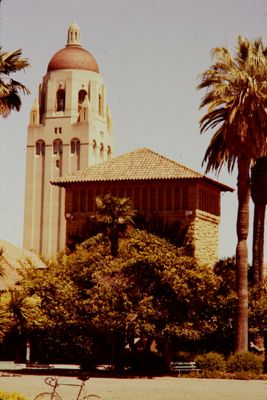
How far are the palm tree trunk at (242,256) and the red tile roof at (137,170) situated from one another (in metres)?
16.3

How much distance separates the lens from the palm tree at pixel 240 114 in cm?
4516

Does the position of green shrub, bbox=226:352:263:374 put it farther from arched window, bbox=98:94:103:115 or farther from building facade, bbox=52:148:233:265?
arched window, bbox=98:94:103:115

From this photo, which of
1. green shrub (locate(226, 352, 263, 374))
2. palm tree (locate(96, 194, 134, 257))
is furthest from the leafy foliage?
palm tree (locate(96, 194, 134, 257))

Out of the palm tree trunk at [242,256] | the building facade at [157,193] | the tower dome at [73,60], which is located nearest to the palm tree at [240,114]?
the palm tree trunk at [242,256]

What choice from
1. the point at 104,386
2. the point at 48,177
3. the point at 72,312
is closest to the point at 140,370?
the point at 72,312

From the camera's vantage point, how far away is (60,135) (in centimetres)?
12075

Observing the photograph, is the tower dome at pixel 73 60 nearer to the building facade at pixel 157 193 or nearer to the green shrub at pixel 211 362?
the building facade at pixel 157 193

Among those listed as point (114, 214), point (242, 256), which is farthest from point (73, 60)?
point (242, 256)

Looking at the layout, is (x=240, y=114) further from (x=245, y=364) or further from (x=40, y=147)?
(x=40, y=147)

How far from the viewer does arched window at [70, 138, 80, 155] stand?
11969 centimetres

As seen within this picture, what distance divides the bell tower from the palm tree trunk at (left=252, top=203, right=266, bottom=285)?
2590 inches

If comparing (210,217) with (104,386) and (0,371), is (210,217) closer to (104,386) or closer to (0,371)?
(0,371)

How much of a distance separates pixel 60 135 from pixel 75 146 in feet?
7.32

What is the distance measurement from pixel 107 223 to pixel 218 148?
10.3 m
